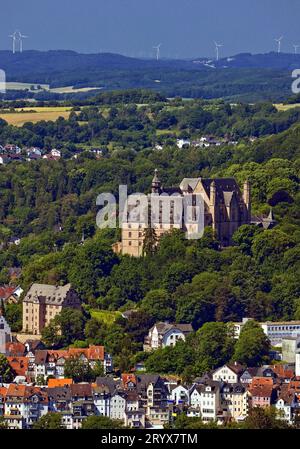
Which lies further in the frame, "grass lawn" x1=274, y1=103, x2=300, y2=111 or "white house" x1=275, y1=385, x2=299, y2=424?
Answer: "grass lawn" x1=274, y1=103, x2=300, y2=111

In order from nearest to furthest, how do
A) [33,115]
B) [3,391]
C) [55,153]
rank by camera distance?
1. [3,391]
2. [55,153]
3. [33,115]

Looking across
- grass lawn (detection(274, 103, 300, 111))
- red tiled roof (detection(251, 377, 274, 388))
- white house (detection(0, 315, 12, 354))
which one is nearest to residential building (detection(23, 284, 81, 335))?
white house (detection(0, 315, 12, 354))

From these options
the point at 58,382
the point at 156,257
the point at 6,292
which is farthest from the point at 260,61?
the point at 58,382

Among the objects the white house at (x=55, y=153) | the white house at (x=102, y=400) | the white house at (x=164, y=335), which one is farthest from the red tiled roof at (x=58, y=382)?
the white house at (x=55, y=153)

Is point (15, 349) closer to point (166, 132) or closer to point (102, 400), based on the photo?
point (102, 400)

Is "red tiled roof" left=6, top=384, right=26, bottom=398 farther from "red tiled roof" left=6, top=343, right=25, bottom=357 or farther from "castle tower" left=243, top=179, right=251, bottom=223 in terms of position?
"castle tower" left=243, top=179, right=251, bottom=223

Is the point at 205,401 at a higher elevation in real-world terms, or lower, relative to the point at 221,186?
lower
